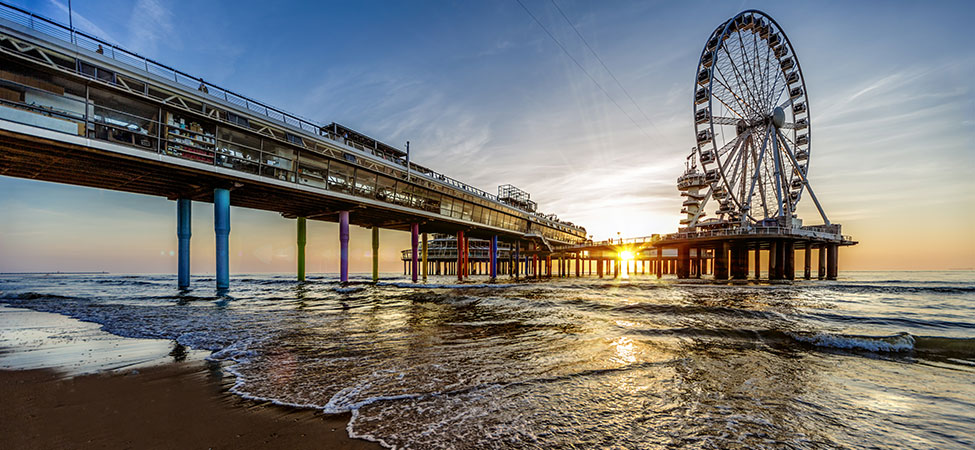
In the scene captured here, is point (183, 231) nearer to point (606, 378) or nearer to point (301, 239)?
point (301, 239)

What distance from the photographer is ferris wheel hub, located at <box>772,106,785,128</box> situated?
42.5m

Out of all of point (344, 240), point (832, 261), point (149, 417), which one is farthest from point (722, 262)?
point (149, 417)

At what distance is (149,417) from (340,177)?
23.5 metres

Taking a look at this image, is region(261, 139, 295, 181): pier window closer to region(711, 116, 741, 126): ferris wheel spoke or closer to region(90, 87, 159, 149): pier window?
region(90, 87, 159, 149): pier window

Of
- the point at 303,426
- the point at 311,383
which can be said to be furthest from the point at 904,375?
the point at 311,383

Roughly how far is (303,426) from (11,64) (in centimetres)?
2017

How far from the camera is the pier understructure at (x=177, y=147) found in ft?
44.3

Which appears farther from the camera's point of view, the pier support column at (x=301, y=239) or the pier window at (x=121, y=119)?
the pier support column at (x=301, y=239)

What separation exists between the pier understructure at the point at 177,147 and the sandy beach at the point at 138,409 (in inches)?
526

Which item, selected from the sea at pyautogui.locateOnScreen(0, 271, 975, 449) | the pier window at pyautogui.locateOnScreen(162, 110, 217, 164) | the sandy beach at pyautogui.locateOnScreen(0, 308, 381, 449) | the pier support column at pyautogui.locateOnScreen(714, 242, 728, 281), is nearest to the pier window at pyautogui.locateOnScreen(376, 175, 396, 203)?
the pier window at pyautogui.locateOnScreen(162, 110, 217, 164)

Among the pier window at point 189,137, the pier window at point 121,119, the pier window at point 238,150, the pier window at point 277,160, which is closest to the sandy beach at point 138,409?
the pier window at point 121,119

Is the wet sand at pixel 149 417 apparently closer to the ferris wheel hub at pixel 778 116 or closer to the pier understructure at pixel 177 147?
the pier understructure at pixel 177 147

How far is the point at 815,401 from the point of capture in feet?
13.3

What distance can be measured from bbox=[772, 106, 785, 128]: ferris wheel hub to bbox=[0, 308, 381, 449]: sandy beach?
55487 millimetres
